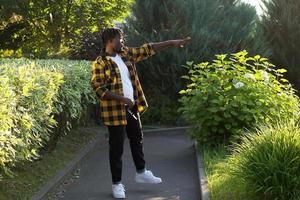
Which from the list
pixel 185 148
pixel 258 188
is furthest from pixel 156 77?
pixel 258 188

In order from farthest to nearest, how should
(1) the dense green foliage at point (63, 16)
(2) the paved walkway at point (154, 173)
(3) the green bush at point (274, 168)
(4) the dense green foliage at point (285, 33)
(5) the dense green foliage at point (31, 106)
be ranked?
(1) the dense green foliage at point (63, 16) → (4) the dense green foliage at point (285, 33) → (2) the paved walkway at point (154, 173) → (3) the green bush at point (274, 168) → (5) the dense green foliage at point (31, 106)

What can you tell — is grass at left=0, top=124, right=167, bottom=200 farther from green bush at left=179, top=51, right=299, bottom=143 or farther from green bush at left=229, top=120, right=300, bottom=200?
green bush at left=229, top=120, right=300, bottom=200

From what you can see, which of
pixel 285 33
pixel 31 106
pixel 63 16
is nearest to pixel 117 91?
pixel 31 106

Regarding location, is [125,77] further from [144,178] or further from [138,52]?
[144,178]

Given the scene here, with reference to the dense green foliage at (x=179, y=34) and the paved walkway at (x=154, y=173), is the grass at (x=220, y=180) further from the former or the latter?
the dense green foliage at (x=179, y=34)

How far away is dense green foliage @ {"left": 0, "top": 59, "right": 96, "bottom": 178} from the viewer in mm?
4898

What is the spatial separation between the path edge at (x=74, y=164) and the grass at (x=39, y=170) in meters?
0.06

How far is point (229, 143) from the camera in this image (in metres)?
7.92

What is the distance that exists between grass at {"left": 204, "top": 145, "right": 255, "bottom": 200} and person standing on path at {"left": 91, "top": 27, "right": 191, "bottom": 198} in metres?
1.00

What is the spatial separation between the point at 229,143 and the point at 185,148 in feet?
4.91

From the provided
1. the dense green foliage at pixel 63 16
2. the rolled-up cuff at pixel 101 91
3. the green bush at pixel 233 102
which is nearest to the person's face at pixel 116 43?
the rolled-up cuff at pixel 101 91

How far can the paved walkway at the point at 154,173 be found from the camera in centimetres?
636

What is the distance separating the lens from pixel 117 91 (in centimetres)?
589

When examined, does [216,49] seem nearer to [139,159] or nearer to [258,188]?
[139,159]
